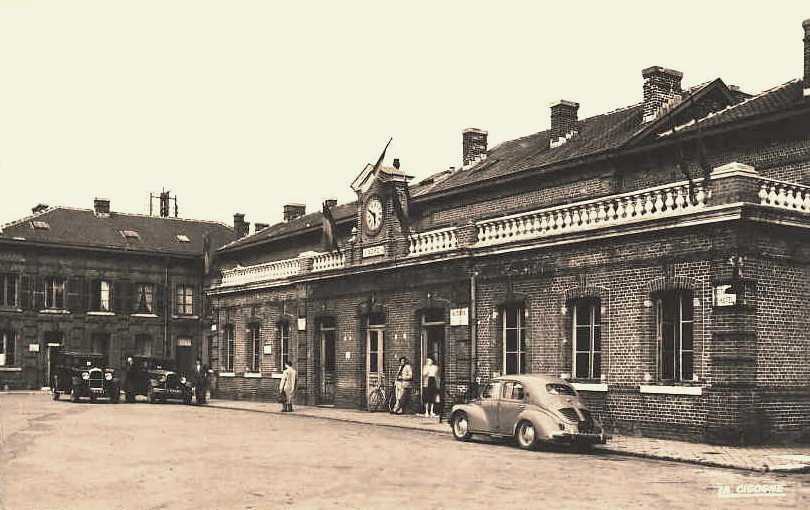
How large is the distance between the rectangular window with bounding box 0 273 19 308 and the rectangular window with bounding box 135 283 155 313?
629cm

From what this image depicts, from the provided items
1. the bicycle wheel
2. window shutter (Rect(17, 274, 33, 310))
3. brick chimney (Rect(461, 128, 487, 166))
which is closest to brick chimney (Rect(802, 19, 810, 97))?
the bicycle wheel

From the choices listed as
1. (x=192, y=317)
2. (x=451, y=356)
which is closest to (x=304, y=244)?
(x=192, y=317)

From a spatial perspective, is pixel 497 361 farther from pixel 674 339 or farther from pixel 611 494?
pixel 611 494

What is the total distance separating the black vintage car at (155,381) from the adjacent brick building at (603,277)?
2.70 meters

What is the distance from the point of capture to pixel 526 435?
16859 millimetres

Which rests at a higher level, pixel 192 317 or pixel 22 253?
pixel 22 253

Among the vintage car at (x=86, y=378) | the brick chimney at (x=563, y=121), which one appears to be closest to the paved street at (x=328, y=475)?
the vintage car at (x=86, y=378)

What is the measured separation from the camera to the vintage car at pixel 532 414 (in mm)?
16281

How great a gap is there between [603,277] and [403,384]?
7378 millimetres

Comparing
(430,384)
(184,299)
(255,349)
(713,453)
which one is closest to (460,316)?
(430,384)

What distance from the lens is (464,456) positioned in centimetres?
1525

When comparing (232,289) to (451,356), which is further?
(232,289)

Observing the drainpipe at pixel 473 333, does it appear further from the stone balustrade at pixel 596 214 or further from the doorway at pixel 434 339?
the doorway at pixel 434 339

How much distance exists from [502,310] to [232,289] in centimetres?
1550
